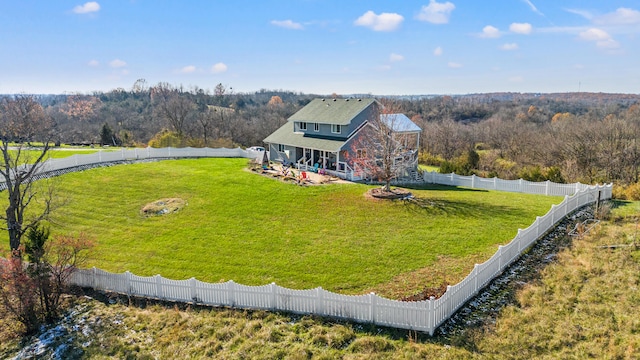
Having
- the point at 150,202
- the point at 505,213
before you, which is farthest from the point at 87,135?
the point at 505,213

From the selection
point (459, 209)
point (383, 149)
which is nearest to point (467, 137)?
point (383, 149)

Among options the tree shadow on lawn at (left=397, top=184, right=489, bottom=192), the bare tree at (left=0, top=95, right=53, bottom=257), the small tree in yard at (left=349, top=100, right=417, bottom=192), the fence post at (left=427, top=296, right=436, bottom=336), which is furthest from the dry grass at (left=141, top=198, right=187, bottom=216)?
the fence post at (left=427, top=296, right=436, bottom=336)

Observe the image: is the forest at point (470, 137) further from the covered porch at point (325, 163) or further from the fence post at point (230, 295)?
the fence post at point (230, 295)

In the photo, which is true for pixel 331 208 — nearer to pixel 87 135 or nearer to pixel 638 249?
pixel 638 249

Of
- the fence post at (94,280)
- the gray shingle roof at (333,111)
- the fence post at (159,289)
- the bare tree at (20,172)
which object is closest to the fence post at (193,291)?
the fence post at (159,289)

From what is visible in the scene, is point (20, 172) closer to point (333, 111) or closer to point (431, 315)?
point (431, 315)

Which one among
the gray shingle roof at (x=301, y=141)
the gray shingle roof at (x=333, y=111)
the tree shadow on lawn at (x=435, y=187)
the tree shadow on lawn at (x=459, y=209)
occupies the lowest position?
the tree shadow on lawn at (x=459, y=209)
